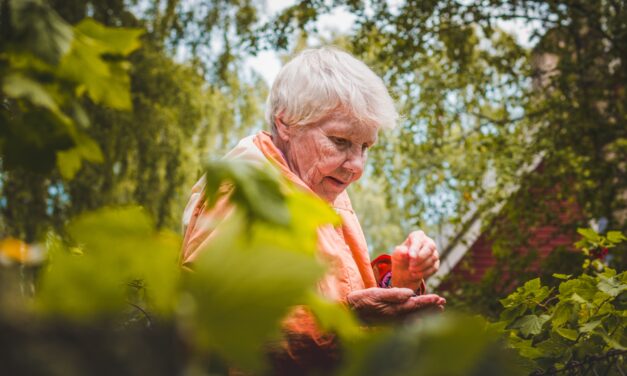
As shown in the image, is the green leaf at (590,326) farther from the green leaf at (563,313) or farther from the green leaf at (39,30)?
the green leaf at (39,30)

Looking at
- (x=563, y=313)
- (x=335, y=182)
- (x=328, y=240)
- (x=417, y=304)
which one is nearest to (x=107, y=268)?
(x=417, y=304)

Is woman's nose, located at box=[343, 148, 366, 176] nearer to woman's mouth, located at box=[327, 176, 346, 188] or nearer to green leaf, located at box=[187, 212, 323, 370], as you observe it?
woman's mouth, located at box=[327, 176, 346, 188]

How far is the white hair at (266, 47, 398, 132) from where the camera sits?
2.12 meters

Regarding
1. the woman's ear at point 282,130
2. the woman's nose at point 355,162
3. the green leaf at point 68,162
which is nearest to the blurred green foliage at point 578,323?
the woman's nose at point 355,162

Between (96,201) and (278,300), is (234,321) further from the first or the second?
(96,201)

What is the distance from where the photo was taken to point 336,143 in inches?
86.5

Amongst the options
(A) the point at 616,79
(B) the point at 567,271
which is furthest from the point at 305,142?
(A) the point at 616,79

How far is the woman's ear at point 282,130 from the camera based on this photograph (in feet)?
7.50

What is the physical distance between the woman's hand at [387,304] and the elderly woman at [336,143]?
0.17 metres

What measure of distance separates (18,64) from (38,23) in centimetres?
7

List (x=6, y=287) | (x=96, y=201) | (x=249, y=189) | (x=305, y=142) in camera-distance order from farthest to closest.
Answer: (x=96, y=201)
(x=305, y=142)
(x=249, y=189)
(x=6, y=287)

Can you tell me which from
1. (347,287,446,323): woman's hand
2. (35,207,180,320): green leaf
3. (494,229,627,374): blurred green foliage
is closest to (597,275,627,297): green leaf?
(494,229,627,374): blurred green foliage

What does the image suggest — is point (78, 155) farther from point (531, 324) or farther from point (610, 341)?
point (531, 324)

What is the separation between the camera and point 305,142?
221cm
